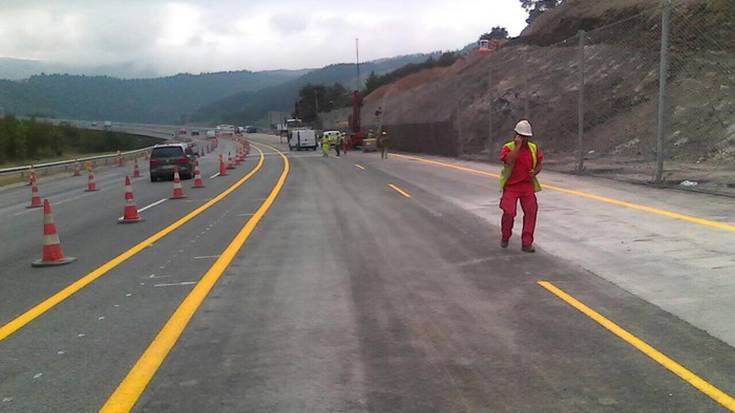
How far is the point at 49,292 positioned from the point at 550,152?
2638 centimetres

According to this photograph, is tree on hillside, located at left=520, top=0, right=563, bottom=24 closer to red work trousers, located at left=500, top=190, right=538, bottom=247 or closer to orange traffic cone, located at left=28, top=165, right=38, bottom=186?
orange traffic cone, located at left=28, top=165, right=38, bottom=186

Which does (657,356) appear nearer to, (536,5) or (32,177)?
(32,177)

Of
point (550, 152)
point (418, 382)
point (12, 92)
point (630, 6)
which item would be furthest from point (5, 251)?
point (12, 92)

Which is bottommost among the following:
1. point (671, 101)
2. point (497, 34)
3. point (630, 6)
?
point (671, 101)

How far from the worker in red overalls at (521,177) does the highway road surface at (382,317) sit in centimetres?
46

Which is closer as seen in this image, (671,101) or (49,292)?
(49,292)

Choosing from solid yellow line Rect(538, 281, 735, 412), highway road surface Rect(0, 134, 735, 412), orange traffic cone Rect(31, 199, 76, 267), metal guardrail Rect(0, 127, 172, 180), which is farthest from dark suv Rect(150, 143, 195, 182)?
solid yellow line Rect(538, 281, 735, 412)

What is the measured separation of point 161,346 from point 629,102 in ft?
89.2

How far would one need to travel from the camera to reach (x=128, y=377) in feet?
15.3

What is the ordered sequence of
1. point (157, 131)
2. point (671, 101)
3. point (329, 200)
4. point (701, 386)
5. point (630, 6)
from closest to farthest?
1. point (701, 386)
2. point (329, 200)
3. point (671, 101)
4. point (630, 6)
5. point (157, 131)

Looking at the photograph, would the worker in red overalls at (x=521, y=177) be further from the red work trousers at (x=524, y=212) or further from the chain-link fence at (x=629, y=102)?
the chain-link fence at (x=629, y=102)

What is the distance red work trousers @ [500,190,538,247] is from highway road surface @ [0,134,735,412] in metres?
0.27

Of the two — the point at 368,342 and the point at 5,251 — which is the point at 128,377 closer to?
the point at 368,342

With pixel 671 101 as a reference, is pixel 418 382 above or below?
below
